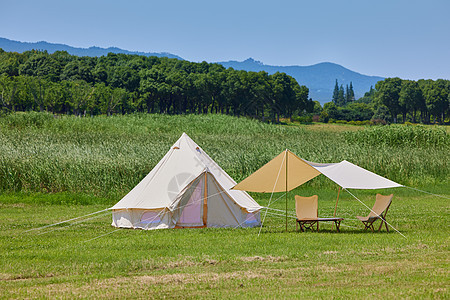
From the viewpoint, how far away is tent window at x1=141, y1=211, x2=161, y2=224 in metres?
14.0

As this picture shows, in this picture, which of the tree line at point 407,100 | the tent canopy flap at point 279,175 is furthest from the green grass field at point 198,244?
the tree line at point 407,100

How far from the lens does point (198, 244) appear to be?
38.1ft

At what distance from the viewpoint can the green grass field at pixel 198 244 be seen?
7789mm

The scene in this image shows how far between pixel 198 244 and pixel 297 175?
4.41m

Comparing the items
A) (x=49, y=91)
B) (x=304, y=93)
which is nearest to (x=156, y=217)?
(x=49, y=91)

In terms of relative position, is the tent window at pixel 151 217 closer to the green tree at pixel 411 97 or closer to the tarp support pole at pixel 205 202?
the tarp support pole at pixel 205 202

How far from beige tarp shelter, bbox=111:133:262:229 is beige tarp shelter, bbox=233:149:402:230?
0.86 metres

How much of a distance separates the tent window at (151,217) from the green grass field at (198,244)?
0.71 meters

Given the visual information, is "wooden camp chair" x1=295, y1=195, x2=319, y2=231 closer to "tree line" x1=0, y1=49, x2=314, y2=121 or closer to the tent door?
the tent door

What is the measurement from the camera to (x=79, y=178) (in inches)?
843

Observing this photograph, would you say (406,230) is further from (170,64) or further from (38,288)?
(170,64)

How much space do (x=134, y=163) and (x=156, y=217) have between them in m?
8.55

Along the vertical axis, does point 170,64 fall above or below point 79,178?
above

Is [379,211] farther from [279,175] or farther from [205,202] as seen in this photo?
[205,202]
